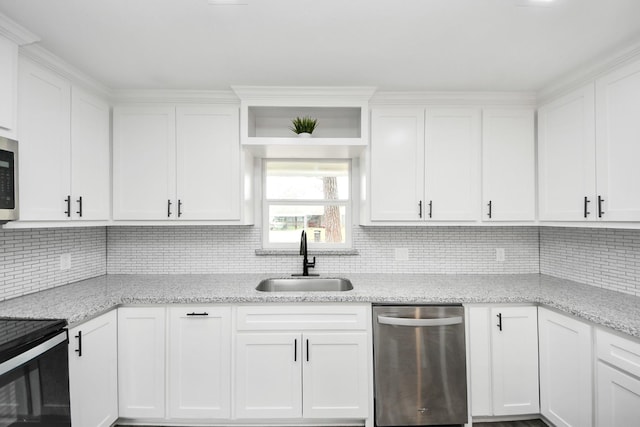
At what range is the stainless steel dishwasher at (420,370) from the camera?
6.44 ft

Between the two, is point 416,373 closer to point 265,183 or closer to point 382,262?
point 382,262

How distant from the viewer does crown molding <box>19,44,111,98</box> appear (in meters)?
1.73

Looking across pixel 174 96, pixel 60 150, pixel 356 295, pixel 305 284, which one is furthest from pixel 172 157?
pixel 356 295

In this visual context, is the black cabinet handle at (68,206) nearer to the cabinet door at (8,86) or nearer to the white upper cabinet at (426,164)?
the cabinet door at (8,86)

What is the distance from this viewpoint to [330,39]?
5.55ft

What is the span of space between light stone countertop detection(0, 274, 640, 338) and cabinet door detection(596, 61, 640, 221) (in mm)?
550

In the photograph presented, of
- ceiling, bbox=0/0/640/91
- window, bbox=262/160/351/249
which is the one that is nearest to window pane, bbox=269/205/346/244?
window, bbox=262/160/351/249

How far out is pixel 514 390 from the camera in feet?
6.63

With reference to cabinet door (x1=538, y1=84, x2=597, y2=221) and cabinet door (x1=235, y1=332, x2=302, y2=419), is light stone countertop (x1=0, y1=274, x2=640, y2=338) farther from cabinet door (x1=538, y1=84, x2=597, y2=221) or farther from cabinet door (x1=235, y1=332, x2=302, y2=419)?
cabinet door (x1=538, y1=84, x2=597, y2=221)

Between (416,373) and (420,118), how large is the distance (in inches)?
70.7

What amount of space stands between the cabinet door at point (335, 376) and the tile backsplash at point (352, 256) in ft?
2.56

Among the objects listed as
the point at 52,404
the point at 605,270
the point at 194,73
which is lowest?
the point at 52,404

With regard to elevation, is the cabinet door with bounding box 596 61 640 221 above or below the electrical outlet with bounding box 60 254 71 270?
above

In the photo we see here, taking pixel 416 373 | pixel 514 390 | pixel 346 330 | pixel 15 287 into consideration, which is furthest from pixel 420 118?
pixel 15 287
